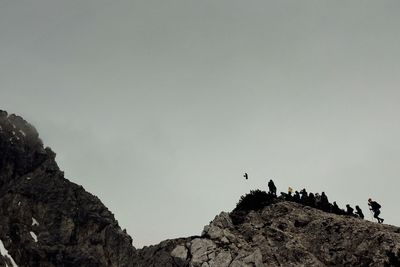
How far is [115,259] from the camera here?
6512cm

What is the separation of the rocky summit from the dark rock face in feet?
0.49

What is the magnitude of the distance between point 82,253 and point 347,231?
41214 millimetres

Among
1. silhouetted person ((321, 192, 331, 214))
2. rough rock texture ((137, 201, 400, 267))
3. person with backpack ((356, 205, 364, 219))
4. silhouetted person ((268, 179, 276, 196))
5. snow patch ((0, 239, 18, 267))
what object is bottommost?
rough rock texture ((137, 201, 400, 267))

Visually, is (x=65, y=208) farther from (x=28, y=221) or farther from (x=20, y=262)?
(x=20, y=262)

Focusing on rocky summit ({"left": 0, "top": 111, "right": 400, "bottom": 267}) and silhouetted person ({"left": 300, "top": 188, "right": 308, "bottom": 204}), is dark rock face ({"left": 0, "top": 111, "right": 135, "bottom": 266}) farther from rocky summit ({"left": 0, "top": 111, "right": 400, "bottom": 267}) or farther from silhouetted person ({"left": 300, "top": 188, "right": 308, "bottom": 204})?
silhouetted person ({"left": 300, "top": 188, "right": 308, "bottom": 204})

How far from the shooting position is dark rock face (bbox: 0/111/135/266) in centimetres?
6550

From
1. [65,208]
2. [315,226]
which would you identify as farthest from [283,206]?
[65,208]

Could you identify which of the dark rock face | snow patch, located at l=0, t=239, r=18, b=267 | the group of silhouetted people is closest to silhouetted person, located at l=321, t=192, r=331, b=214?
the group of silhouetted people

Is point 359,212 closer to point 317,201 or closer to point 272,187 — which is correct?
point 317,201

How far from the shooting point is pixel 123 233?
6981 centimetres

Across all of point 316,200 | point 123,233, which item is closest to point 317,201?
point 316,200

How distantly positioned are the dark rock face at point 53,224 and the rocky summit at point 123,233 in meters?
0.15

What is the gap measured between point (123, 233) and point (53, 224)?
11.2 m

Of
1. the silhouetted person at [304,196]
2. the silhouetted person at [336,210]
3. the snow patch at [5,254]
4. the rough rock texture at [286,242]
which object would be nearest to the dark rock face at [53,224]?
the snow patch at [5,254]
